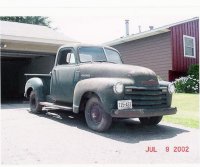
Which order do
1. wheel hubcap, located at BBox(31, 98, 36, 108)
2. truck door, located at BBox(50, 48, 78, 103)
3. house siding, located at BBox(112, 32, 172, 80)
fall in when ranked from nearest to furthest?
truck door, located at BBox(50, 48, 78, 103) → wheel hubcap, located at BBox(31, 98, 36, 108) → house siding, located at BBox(112, 32, 172, 80)

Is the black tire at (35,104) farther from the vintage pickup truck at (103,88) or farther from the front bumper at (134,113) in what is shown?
the front bumper at (134,113)

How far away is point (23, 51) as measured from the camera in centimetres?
1284

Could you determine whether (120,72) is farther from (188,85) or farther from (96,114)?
(188,85)

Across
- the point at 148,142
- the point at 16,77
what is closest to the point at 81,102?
the point at 148,142

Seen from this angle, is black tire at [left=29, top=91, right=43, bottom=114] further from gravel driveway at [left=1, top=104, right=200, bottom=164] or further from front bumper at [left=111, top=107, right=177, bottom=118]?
front bumper at [left=111, top=107, right=177, bottom=118]

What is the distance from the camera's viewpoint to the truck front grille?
566 centimetres

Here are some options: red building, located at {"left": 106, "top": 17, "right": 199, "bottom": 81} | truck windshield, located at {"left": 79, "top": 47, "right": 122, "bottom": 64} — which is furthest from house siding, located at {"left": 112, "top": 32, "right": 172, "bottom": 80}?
truck windshield, located at {"left": 79, "top": 47, "right": 122, "bottom": 64}

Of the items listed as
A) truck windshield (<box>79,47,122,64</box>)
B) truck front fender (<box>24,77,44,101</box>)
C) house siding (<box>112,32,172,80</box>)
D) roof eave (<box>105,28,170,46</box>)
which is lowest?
truck front fender (<box>24,77,44,101</box>)

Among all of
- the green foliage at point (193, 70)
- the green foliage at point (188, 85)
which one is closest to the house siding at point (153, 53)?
the green foliage at point (193, 70)

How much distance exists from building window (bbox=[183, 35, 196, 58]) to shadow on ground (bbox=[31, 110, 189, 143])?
10437 mm

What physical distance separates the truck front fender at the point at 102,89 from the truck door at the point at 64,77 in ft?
2.25

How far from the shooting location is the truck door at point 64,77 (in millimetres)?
7017

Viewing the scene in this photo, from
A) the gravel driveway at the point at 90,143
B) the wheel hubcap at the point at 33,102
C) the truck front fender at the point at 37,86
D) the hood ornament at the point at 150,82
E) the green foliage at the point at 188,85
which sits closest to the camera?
the gravel driveway at the point at 90,143

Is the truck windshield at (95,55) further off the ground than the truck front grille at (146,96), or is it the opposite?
the truck windshield at (95,55)
